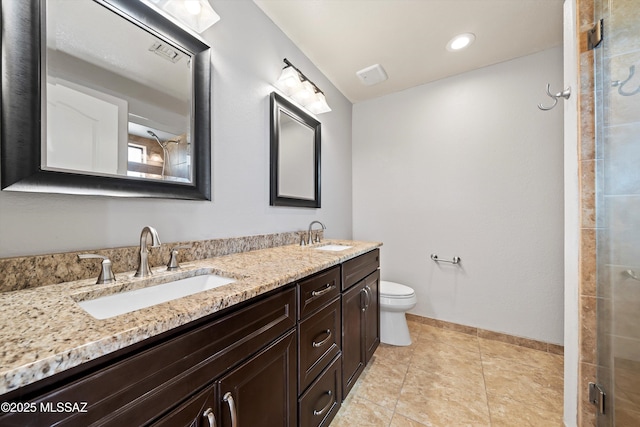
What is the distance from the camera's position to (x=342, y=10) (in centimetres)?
153

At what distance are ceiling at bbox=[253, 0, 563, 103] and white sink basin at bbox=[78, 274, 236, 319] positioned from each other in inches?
67.0

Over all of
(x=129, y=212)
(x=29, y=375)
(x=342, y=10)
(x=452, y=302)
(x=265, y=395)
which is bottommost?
(x=452, y=302)

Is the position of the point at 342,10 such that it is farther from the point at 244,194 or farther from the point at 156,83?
the point at 244,194

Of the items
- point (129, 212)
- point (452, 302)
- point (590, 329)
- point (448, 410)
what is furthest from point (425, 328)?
point (129, 212)

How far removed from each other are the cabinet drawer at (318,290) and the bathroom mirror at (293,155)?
68 centimetres

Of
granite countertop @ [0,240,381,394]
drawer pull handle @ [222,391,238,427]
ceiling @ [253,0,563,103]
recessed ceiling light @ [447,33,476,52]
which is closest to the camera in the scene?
granite countertop @ [0,240,381,394]

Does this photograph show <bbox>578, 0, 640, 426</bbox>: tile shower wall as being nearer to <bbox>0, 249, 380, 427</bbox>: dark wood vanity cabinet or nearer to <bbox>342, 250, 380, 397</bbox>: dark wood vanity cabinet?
<bbox>342, 250, 380, 397</bbox>: dark wood vanity cabinet

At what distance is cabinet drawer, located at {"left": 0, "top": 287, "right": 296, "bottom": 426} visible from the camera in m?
0.39

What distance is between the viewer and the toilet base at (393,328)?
1965 mm

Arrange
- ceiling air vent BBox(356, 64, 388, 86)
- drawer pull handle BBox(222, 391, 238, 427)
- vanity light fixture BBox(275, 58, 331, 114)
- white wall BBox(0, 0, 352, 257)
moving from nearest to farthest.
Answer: drawer pull handle BBox(222, 391, 238, 427) < white wall BBox(0, 0, 352, 257) < vanity light fixture BBox(275, 58, 331, 114) < ceiling air vent BBox(356, 64, 388, 86)

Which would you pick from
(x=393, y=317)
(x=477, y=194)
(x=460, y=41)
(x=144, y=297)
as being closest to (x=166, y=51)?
(x=144, y=297)

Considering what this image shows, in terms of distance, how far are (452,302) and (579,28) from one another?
6.75 feet

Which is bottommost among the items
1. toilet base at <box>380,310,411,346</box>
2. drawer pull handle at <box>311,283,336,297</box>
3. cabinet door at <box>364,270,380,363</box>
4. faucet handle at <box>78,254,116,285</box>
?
toilet base at <box>380,310,411,346</box>

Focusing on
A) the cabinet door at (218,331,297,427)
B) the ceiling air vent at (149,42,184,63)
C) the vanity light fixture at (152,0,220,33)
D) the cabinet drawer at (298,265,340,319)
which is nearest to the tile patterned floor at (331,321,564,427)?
the cabinet door at (218,331,297,427)
